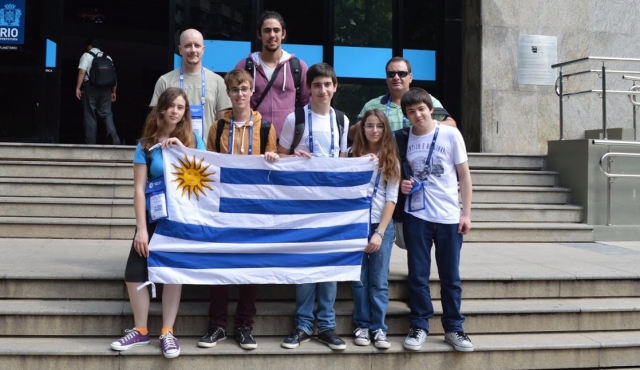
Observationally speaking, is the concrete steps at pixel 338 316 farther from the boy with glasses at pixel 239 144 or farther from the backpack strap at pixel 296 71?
the backpack strap at pixel 296 71

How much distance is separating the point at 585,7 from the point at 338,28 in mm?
4335

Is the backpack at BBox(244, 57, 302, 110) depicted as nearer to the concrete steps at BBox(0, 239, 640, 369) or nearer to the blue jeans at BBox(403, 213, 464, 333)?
the blue jeans at BBox(403, 213, 464, 333)

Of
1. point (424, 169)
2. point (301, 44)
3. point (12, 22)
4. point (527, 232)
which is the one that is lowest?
point (527, 232)

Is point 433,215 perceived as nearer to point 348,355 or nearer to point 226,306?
point 348,355

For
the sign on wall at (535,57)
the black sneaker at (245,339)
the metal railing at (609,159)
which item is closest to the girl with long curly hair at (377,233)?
the black sneaker at (245,339)

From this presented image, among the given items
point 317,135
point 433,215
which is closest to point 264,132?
point 317,135

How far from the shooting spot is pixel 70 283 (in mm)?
6254

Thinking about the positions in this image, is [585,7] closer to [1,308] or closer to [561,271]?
[561,271]

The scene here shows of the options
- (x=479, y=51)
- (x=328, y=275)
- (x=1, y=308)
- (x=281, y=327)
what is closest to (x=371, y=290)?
(x=328, y=275)

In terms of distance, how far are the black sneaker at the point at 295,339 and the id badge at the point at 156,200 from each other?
131cm

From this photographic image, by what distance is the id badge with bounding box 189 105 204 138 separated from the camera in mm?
6164

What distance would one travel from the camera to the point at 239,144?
5895 millimetres

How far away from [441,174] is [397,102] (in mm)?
782

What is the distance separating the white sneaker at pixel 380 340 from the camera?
5.78 meters
